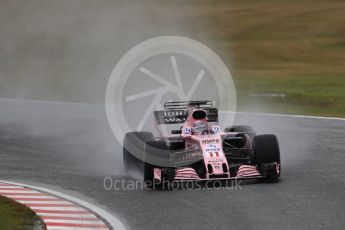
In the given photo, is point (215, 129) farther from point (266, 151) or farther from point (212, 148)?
point (266, 151)

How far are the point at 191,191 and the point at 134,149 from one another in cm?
184

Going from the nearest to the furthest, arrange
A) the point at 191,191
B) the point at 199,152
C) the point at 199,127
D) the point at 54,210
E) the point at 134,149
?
the point at 54,210 → the point at 191,191 → the point at 199,152 → the point at 199,127 → the point at 134,149

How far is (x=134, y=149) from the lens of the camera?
12.6 m

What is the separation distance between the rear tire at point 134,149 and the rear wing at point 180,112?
16.2 inches

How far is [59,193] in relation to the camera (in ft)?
37.2

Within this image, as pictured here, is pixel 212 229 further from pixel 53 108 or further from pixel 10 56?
pixel 10 56

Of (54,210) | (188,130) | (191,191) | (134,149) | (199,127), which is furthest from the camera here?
(134,149)

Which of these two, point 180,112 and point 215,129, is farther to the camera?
point 180,112

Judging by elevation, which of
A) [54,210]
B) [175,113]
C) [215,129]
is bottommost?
[54,210]

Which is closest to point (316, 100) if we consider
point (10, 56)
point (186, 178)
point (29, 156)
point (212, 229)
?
point (29, 156)

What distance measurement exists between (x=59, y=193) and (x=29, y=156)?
11.9 ft

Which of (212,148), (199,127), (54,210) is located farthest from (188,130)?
(54,210)

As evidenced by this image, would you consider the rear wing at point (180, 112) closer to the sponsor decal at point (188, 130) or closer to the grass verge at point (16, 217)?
the sponsor decal at point (188, 130)

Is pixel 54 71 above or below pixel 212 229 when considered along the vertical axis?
above
